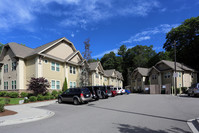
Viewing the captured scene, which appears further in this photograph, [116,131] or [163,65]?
[163,65]

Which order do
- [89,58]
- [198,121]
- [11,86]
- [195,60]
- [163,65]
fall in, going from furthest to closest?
[195,60]
[163,65]
[89,58]
[11,86]
[198,121]

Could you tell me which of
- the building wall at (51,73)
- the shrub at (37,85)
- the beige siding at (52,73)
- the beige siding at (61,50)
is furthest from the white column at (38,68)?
the beige siding at (61,50)

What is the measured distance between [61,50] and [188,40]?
43.7 meters

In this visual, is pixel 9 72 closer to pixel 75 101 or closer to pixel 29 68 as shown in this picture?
pixel 29 68

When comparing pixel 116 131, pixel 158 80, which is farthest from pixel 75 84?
pixel 158 80

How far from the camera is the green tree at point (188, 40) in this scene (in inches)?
1714

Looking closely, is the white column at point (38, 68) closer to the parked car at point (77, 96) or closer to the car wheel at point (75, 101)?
the parked car at point (77, 96)

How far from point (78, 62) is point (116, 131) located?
2361cm

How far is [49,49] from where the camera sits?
74.3 ft

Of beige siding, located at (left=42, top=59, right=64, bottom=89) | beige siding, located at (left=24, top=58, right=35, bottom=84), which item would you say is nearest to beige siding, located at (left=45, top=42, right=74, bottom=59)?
beige siding, located at (left=42, top=59, right=64, bottom=89)

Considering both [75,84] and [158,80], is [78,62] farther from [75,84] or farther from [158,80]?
[158,80]

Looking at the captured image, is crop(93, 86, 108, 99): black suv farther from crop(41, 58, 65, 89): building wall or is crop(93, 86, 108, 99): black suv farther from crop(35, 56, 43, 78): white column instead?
crop(35, 56, 43, 78): white column

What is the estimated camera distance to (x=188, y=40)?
47.3 metres

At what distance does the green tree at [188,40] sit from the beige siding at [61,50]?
3813 centimetres
